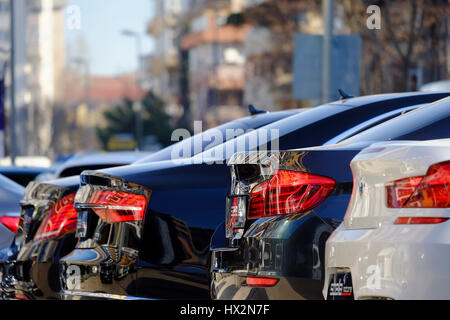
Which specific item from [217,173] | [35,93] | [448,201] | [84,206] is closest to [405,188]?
[448,201]

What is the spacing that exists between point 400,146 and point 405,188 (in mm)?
196

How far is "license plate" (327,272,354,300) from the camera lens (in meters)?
4.74

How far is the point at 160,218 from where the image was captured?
673 cm

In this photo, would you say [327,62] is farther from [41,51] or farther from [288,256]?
[41,51]

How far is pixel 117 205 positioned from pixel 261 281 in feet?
5.26

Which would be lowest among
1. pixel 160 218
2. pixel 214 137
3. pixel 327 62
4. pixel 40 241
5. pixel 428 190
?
pixel 40 241

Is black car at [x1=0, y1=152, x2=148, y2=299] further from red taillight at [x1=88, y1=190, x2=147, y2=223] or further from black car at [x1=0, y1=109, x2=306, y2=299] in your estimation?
red taillight at [x1=88, y1=190, x2=147, y2=223]

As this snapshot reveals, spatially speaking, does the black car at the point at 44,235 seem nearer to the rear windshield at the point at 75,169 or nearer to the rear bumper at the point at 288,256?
the rear windshield at the point at 75,169

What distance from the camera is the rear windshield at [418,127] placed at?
5.59m

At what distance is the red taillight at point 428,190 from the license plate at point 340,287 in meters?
0.44

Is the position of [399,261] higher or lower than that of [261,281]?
higher

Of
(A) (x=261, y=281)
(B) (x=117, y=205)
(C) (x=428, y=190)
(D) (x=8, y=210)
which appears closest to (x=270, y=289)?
(A) (x=261, y=281)

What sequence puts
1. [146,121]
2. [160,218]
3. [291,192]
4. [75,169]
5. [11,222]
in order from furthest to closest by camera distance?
[146,121] < [75,169] < [11,222] < [160,218] < [291,192]

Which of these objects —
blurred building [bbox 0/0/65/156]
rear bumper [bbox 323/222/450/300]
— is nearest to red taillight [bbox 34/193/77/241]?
rear bumper [bbox 323/222/450/300]
